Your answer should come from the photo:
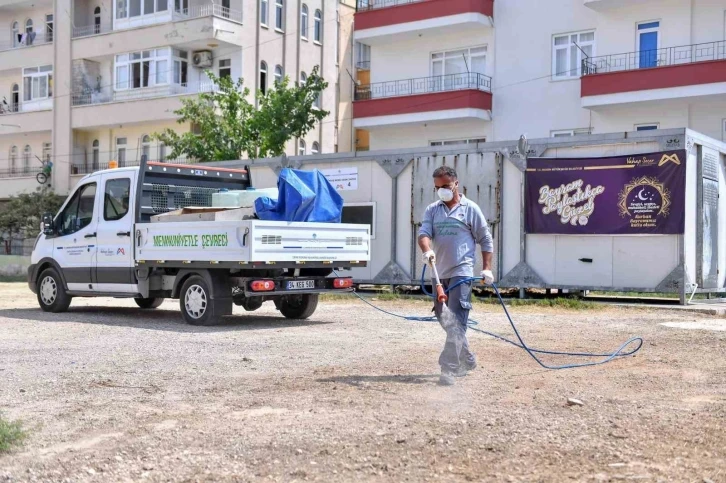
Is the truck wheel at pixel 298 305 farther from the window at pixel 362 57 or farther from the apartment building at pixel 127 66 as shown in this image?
the window at pixel 362 57

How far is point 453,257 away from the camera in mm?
8664

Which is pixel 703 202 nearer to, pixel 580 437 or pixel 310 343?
pixel 310 343

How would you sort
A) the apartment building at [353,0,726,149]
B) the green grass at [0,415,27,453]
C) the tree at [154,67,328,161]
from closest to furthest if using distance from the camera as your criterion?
the green grass at [0,415,27,453] → the apartment building at [353,0,726,149] → the tree at [154,67,328,161]

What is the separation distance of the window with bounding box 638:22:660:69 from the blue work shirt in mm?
21694

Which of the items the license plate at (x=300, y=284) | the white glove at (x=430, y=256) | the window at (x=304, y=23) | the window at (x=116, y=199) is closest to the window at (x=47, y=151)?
the window at (x=304, y=23)

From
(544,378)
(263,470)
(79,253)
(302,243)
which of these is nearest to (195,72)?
(79,253)

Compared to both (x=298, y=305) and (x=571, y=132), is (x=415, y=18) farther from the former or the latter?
(x=298, y=305)

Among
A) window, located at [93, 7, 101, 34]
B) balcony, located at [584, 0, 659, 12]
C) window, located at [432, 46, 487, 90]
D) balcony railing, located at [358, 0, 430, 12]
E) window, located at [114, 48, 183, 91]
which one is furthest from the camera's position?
window, located at [93, 7, 101, 34]

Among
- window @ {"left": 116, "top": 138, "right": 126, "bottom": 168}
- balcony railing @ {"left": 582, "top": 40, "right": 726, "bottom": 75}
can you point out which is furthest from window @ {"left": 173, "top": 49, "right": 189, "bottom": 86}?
balcony railing @ {"left": 582, "top": 40, "right": 726, "bottom": 75}

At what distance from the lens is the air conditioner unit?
38.7m

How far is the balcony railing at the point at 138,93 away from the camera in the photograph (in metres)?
38.5

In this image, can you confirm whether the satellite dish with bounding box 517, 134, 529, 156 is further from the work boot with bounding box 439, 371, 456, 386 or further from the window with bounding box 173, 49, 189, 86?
the window with bounding box 173, 49, 189, 86

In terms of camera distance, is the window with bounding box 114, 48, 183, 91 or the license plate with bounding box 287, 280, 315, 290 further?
the window with bounding box 114, 48, 183, 91

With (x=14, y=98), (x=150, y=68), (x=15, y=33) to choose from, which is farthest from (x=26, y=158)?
(x=150, y=68)
